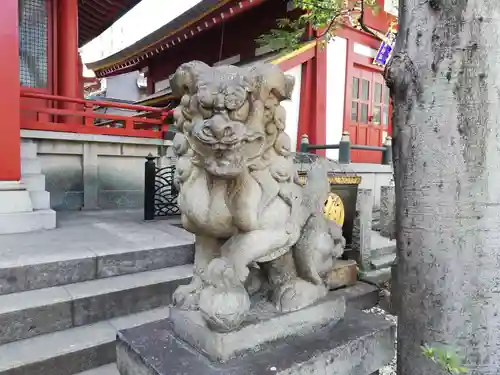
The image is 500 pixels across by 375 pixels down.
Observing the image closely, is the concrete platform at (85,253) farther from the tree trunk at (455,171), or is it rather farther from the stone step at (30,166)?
the tree trunk at (455,171)

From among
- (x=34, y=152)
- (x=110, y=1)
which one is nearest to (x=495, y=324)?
(x=34, y=152)

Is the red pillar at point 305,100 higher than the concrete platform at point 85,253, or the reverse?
the red pillar at point 305,100

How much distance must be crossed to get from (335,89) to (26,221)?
6.41m

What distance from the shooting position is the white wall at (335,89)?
801 cm

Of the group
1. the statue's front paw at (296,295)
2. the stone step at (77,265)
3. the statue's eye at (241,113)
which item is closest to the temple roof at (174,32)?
the stone step at (77,265)

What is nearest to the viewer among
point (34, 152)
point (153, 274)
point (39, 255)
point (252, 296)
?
point (252, 296)

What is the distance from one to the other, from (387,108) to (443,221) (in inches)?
361

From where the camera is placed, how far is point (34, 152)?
18.2ft

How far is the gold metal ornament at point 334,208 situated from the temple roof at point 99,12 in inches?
230

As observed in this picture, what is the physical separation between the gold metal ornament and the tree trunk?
217cm

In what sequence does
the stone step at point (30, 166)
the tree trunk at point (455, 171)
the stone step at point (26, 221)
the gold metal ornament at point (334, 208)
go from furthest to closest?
the stone step at point (30, 166), the stone step at point (26, 221), the gold metal ornament at point (334, 208), the tree trunk at point (455, 171)

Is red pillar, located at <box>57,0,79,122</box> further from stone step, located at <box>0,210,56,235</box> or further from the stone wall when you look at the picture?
stone step, located at <box>0,210,56,235</box>

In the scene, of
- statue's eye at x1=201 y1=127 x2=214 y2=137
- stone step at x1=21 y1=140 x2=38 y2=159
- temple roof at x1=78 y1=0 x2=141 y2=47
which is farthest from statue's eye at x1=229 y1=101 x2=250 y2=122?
temple roof at x1=78 y1=0 x2=141 y2=47

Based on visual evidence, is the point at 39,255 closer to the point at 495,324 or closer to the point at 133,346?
the point at 133,346
